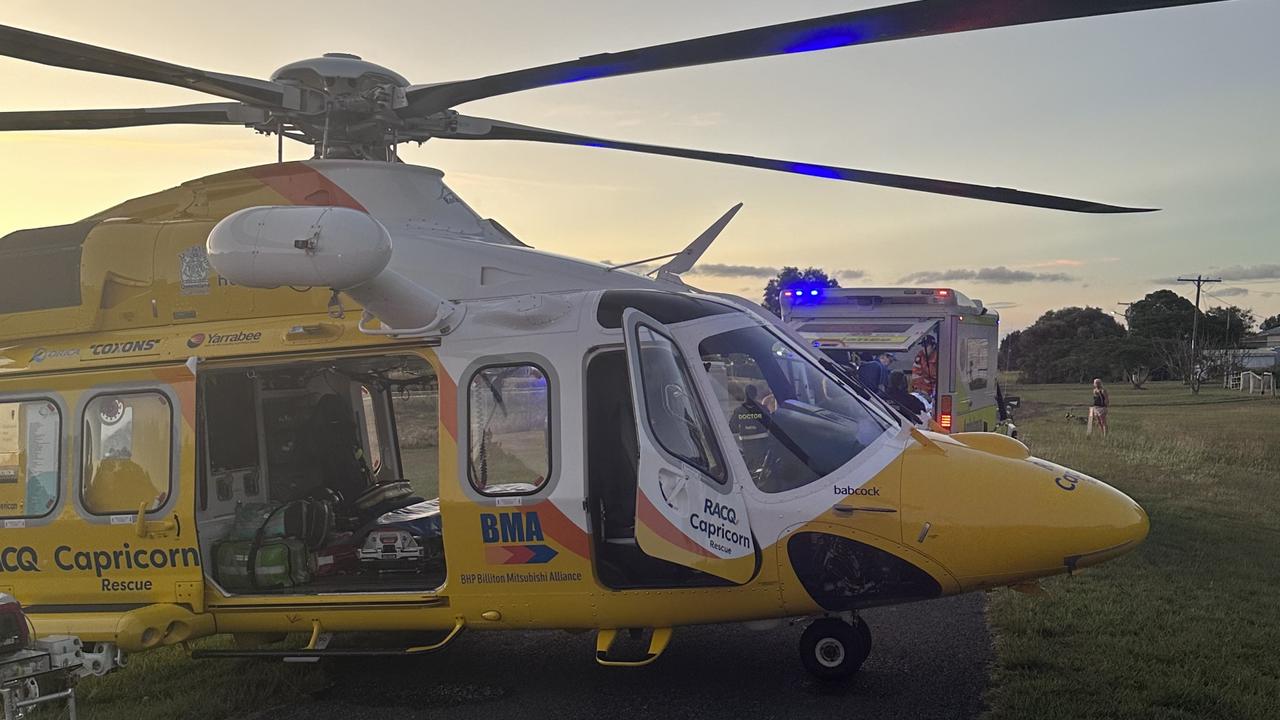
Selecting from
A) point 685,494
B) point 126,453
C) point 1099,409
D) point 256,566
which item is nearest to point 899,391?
point 685,494

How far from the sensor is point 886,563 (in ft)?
15.7

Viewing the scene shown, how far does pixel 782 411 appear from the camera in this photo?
516 cm

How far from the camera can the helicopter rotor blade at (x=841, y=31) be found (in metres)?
3.35

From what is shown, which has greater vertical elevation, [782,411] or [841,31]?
[841,31]

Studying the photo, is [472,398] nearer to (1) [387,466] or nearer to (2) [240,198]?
(2) [240,198]

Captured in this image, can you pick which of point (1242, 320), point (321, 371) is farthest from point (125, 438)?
point (1242, 320)

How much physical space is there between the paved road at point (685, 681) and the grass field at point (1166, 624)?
1.09 feet

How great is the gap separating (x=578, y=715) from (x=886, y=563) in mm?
1965

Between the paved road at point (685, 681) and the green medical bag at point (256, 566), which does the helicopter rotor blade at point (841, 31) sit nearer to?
the green medical bag at point (256, 566)

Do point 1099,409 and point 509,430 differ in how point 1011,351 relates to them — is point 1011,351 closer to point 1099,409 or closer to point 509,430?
point 1099,409

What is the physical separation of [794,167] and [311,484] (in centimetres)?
417

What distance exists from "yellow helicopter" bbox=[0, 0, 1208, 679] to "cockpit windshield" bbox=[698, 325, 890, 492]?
0.05ft

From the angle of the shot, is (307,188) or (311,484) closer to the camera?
(307,188)

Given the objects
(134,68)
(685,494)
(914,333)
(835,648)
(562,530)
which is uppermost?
(134,68)
